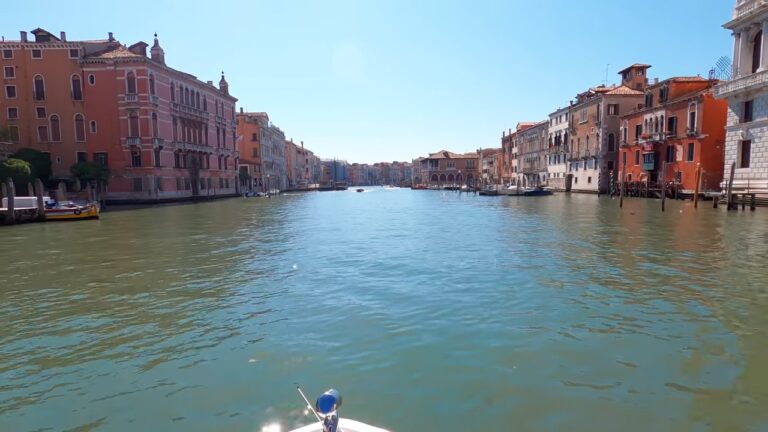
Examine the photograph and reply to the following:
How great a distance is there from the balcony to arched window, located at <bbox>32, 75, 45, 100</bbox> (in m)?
53.8

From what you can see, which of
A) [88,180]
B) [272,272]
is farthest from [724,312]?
[88,180]

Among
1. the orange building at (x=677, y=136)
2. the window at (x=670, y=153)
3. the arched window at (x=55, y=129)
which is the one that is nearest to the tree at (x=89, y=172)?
the arched window at (x=55, y=129)

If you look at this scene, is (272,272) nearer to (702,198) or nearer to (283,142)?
(702,198)

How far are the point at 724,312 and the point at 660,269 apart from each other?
3744mm

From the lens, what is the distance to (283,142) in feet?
316

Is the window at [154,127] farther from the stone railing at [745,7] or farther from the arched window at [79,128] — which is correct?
the stone railing at [745,7]

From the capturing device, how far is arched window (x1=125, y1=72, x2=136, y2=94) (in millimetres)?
40344

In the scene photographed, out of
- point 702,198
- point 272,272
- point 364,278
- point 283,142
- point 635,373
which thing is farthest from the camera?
Answer: point 283,142

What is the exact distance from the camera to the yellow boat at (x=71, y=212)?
26078mm

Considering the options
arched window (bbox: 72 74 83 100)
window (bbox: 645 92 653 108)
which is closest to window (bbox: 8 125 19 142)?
arched window (bbox: 72 74 83 100)

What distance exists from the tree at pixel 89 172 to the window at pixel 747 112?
48.4 meters

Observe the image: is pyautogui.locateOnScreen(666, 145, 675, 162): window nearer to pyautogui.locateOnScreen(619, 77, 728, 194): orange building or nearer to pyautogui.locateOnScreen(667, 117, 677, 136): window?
pyautogui.locateOnScreen(619, 77, 728, 194): orange building

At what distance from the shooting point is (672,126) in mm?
41062

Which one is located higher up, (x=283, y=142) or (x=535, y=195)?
(x=283, y=142)
